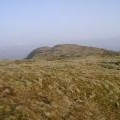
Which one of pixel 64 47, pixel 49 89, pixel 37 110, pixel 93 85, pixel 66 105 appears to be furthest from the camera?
pixel 64 47

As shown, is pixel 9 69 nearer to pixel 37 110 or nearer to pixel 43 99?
pixel 43 99

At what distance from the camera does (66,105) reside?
2836 centimetres

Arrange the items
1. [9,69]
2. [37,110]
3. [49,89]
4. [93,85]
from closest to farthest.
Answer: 1. [37,110]
2. [49,89]
3. [93,85]
4. [9,69]

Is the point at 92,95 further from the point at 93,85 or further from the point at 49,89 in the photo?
the point at 49,89

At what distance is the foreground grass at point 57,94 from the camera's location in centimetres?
2555

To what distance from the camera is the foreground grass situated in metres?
25.5

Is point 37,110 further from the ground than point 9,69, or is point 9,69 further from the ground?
point 9,69

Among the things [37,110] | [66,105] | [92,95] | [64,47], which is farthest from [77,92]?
[64,47]

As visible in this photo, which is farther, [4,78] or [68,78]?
[68,78]

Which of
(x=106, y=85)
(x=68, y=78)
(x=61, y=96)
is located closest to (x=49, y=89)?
(x=61, y=96)

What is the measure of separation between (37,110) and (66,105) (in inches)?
147

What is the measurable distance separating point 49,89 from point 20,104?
5538 millimetres

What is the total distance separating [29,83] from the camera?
31219mm

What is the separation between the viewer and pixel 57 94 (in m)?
30.3
